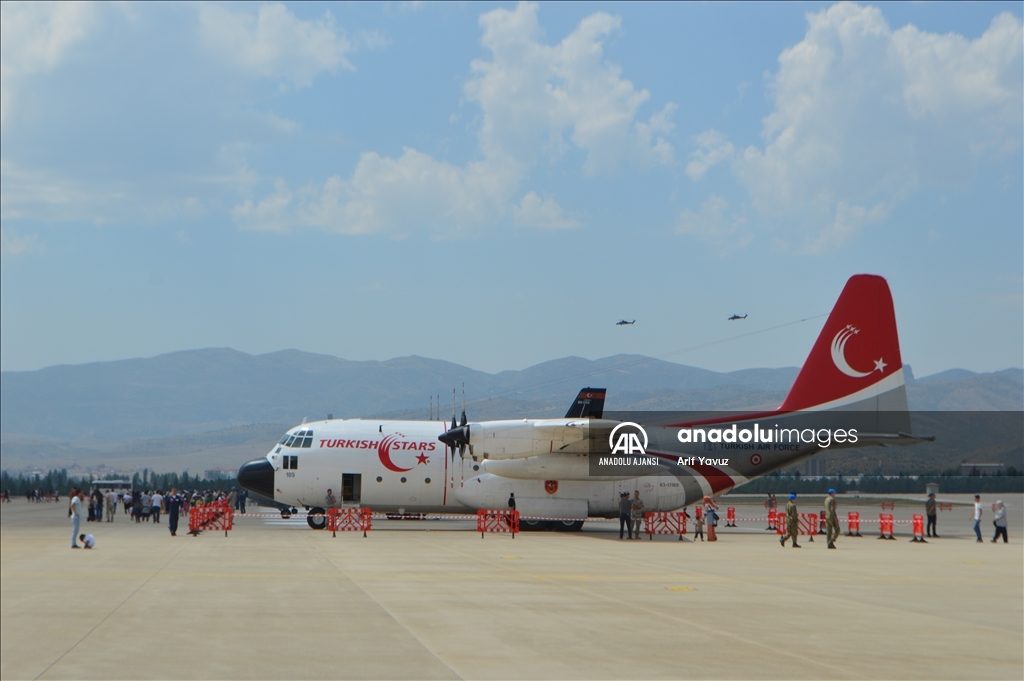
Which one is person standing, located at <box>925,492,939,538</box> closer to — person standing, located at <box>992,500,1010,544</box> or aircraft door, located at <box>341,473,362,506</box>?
person standing, located at <box>992,500,1010,544</box>

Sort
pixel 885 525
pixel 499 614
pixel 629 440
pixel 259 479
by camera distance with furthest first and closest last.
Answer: pixel 259 479 < pixel 629 440 < pixel 885 525 < pixel 499 614

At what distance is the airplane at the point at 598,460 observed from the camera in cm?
3216

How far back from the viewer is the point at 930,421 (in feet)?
145

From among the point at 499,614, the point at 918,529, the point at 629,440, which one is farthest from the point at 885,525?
the point at 499,614

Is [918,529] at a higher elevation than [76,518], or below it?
below

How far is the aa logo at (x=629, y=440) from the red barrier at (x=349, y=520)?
853 centimetres

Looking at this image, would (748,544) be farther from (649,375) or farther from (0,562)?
(649,375)

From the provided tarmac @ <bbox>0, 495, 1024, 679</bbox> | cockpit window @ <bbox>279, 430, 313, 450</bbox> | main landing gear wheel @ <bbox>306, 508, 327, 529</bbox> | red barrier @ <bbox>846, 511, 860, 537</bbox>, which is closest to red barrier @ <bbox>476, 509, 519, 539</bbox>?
main landing gear wheel @ <bbox>306, 508, 327, 529</bbox>

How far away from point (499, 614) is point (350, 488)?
20645 millimetres

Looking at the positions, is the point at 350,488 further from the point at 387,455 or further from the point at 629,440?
the point at 629,440

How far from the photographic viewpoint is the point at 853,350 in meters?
33.2

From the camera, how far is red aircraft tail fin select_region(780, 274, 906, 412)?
33.0 metres

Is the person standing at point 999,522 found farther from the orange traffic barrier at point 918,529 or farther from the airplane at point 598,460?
the airplane at point 598,460

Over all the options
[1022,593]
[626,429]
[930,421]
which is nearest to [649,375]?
[930,421]
